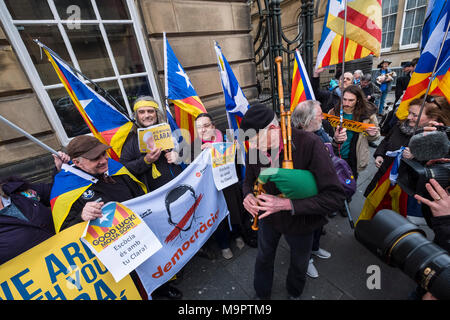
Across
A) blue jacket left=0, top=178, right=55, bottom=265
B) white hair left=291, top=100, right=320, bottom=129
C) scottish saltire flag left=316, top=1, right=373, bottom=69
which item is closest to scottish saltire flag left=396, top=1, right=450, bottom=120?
scottish saltire flag left=316, top=1, right=373, bottom=69

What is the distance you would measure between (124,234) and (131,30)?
3.46m

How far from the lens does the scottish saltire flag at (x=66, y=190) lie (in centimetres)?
159

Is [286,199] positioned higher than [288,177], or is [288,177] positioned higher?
[288,177]

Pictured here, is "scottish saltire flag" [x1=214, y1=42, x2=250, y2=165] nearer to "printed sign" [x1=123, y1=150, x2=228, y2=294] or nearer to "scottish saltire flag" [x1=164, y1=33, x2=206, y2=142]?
"scottish saltire flag" [x1=164, y1=33, x2=206, y2=142]

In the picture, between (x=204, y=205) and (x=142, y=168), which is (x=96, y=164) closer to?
(x=142, y=168)

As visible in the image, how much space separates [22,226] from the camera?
152 centimetres

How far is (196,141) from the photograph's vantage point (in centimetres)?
255

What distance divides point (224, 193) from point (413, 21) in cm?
1662

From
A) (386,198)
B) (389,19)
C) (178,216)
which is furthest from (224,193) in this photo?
(389,19)

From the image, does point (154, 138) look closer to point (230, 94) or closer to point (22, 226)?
point (22, 226)

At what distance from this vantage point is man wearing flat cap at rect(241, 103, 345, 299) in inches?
53.2

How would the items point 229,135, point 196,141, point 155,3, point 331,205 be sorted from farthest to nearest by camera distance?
point 155,3, point 229,135, point 196,141, point 331,205
